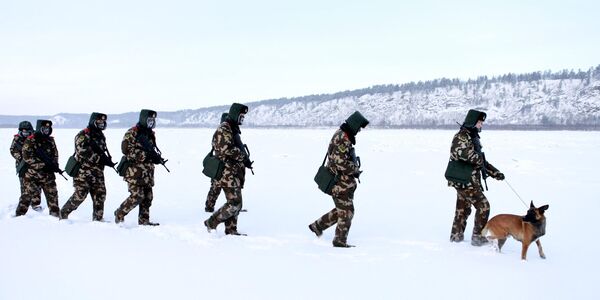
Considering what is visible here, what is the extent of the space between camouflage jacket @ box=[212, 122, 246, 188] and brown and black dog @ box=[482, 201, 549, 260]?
388cm

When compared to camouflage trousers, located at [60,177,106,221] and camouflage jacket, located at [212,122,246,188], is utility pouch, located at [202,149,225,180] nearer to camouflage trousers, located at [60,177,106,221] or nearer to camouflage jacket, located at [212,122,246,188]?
camouflage jacket, located at [212,122,246,188]

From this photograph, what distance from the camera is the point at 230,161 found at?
689cm

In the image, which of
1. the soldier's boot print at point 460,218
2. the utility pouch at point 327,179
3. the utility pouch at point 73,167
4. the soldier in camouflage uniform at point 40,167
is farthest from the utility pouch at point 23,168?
the soldier's boot print at point 460,218

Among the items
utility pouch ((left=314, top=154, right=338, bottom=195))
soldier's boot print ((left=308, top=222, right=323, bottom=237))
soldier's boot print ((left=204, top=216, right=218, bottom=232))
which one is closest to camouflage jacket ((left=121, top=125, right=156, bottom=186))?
soldier's boot print ((left=204, top=216, right=218, bottom=232))

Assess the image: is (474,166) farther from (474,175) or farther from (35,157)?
(35,157)

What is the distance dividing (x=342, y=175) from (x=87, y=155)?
14.8 feet

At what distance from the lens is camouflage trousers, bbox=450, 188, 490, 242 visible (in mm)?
6648

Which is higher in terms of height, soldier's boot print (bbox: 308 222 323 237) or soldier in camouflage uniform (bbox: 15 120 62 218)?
soldier in camouflage uniform (bbox: 15 120 62 218)

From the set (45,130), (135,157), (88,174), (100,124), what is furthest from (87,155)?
(45,130)

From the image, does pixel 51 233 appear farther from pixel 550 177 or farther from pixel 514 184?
pixel 550 177

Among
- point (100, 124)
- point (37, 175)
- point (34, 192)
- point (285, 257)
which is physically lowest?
point (285, 257)

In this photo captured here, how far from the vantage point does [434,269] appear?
5.46 metres

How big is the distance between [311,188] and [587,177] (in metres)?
10.2

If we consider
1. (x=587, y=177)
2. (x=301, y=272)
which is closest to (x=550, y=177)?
(x=587, y=177)
